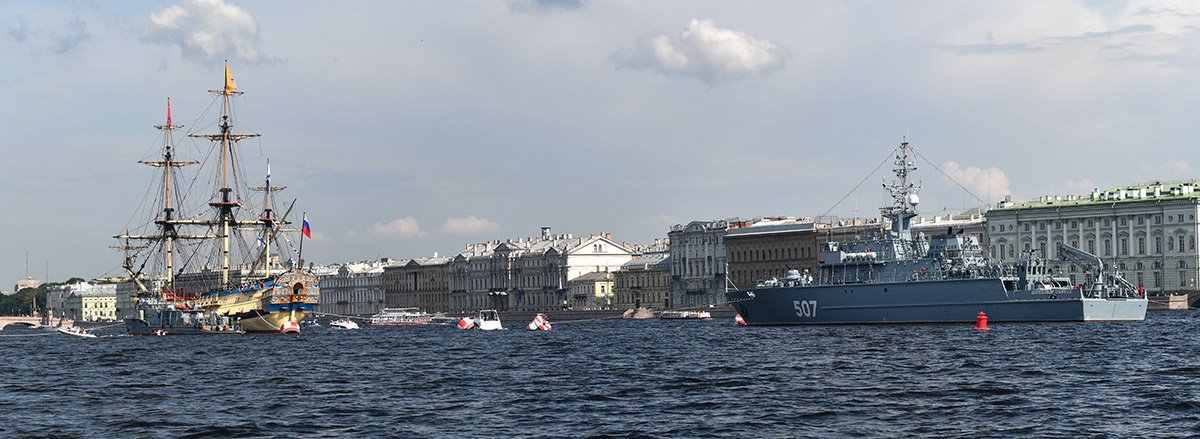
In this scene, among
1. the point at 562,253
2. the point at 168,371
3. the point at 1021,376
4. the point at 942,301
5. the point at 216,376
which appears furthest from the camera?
the point at 562,253

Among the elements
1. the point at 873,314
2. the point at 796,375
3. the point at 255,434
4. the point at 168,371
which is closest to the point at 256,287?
the point at 873,314

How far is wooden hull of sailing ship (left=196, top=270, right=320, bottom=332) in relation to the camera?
99375 millimetres

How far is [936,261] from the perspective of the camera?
8919cm

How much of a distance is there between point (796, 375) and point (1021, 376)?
5870 millimetres

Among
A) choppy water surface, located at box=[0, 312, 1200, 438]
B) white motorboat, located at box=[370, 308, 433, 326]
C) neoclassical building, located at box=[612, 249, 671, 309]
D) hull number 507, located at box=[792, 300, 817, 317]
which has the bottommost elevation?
choppy water surface, located at box=[0, 312, 1200, 438]

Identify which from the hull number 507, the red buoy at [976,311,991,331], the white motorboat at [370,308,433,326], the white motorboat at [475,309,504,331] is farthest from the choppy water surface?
the white motorboat at [370,308,433,326]

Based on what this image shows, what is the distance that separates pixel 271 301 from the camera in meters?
99.4

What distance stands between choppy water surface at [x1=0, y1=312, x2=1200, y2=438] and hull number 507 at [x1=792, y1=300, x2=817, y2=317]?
2743cm

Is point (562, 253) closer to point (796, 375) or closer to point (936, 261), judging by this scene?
point (936, 261)

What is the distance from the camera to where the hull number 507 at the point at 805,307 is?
94.1 metres

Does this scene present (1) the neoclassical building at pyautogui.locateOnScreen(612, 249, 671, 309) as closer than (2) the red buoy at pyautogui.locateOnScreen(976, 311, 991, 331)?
No

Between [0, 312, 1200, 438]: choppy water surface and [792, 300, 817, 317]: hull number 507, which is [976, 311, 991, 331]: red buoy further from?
[792, 300, 817, 317]: hull number 507

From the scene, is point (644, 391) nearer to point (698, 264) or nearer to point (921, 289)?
point (921, 289)

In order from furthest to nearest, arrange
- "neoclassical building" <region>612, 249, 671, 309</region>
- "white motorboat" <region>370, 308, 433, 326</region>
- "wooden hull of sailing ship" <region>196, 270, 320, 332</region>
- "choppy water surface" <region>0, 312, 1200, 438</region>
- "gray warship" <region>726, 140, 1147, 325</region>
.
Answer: "neoclassical building" <region>612, 249, 671, 309</region>
"white motorboat" <region>370, 308, 433, 326</region>
"wooden hull of sailing ship" <region>196, 270, 320, 332</region>
"gray warship" <region>726, 140, 1147, 325</region>
"choppy water surface" <region>0, 312, 1200, 438</region>
